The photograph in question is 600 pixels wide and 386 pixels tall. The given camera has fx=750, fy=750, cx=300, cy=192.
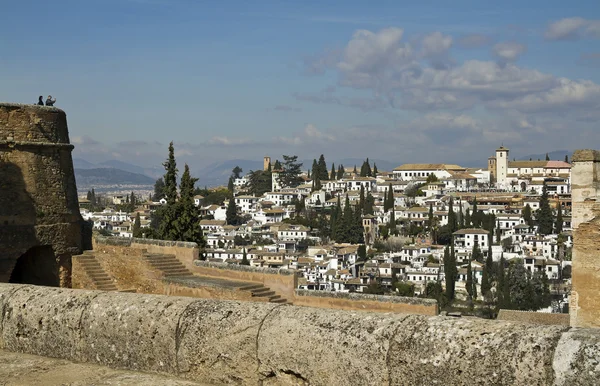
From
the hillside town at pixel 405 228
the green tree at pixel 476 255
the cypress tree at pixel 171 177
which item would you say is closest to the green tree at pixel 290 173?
the hillside town at pixel 405 228

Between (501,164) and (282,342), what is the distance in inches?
6923

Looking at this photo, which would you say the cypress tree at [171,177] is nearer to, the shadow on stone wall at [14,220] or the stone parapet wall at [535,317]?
the shadow on stone wall at [14,220]

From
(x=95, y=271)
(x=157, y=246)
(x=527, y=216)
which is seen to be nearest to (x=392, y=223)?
(x=527, y=216)

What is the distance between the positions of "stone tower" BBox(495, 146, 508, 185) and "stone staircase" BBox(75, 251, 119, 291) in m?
163

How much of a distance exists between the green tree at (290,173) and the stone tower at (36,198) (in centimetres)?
15485

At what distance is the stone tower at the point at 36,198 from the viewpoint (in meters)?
14.3

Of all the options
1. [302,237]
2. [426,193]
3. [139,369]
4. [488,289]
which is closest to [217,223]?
[302,237]

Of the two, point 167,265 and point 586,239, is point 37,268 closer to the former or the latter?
point 167,265

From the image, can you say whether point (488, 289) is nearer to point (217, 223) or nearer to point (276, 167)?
point (217, 223)

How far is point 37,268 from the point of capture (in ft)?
51.0

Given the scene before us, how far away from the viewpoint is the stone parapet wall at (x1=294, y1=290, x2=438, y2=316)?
435 inches

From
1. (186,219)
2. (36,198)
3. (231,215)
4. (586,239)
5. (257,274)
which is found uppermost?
(36,198)

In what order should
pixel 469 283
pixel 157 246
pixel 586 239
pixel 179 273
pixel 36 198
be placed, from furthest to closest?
pixel 469 283
pixel 157 246
pixel 179 273
pixel 36 198
pixel 586 239

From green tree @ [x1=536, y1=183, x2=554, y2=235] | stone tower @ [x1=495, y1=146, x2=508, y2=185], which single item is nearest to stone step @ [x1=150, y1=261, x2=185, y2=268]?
green tree @ [x1=536, y1=183, x2=554, y2=235]
